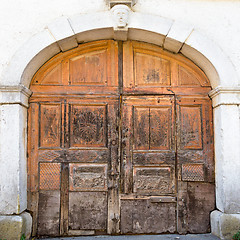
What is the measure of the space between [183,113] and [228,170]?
94cm

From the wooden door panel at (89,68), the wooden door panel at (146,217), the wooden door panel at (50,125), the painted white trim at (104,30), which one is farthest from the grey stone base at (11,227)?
the wooden door panel at (89,68)

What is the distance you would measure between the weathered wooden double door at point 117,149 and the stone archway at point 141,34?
0.64 ft

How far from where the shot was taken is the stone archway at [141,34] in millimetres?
3234

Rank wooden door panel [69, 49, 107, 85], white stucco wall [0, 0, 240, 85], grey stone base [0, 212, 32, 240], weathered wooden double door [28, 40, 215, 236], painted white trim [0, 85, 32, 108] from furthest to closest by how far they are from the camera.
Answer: wooden door panel [69, 49, 107, 85] → weathered wooden double door [28, 40, 215, 236] → white stucco wall [0, 0, 240, 85] → painted white trim [0, 85, 32, 108] → grey stone base [0, 212, 32, 240]

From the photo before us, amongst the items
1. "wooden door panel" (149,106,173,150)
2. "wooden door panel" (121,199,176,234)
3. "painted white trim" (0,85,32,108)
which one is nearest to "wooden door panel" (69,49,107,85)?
"painted white trim" (0,85,32,108)

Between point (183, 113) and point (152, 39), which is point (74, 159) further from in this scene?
point (152, 39)

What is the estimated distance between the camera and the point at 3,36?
132 inches

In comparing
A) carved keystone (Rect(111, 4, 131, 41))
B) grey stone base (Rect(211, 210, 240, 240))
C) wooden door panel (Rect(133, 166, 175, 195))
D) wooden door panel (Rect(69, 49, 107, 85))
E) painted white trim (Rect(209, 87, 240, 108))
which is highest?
carved keystone (Rect(111, 4, 131, 41))

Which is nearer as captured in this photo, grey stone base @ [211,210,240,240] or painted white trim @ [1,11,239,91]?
grey stone base @ [211,210,240,240]

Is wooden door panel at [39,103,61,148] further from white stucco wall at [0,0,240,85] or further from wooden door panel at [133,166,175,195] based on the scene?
wooden door panel at [133,166,175,195]

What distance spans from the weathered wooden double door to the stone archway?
→ 195 millimetres

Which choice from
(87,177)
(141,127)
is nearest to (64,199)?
(87,177)

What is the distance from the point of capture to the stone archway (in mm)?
3234

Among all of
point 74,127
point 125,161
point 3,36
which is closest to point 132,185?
point 125,161
